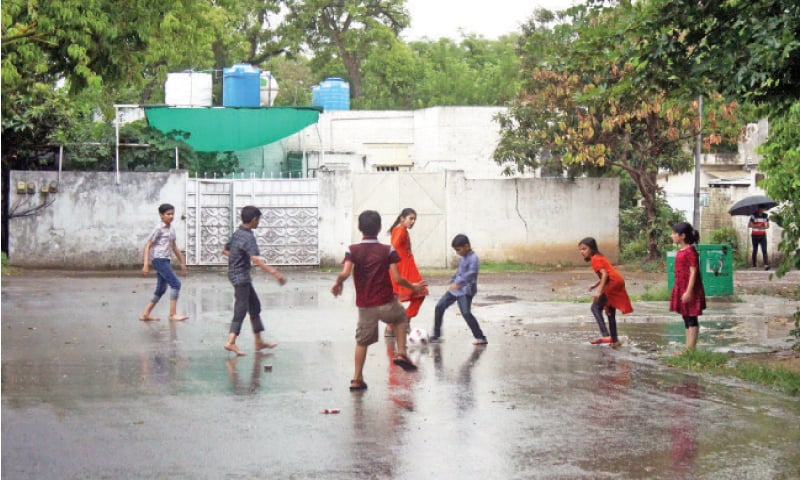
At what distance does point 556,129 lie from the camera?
24281 millimetres

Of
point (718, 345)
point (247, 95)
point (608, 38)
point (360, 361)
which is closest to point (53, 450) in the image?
point (360, 361)

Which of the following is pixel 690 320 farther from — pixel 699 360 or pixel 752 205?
pixel 752 205

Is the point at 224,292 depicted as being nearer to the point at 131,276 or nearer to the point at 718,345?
the point at 131,276

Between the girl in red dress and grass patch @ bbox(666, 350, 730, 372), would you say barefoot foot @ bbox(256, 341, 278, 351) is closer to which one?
grass patch @ bbox(666, 350, 730, 372)

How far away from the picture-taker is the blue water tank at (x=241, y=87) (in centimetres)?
2788

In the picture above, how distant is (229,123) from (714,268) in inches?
536

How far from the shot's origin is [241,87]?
91.8 feet

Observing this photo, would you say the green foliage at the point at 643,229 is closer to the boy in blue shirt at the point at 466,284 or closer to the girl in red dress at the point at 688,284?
the boy in blue shirt at the point at 466,284

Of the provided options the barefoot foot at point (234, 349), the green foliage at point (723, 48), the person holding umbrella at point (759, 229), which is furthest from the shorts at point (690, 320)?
the person holding umbrella at point (759, 229)

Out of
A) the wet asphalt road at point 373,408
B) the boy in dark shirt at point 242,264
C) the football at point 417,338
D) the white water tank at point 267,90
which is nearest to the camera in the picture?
the wet asphalt road at point 373,408

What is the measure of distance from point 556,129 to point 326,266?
6381 millimetres

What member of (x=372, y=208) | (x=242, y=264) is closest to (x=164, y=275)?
(x=242, y=264)

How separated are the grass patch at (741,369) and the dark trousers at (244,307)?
4.72 meters

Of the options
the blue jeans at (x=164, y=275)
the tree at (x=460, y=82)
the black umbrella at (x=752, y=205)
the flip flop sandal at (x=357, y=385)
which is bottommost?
the flip flop sandal at (x=357, y=385)
